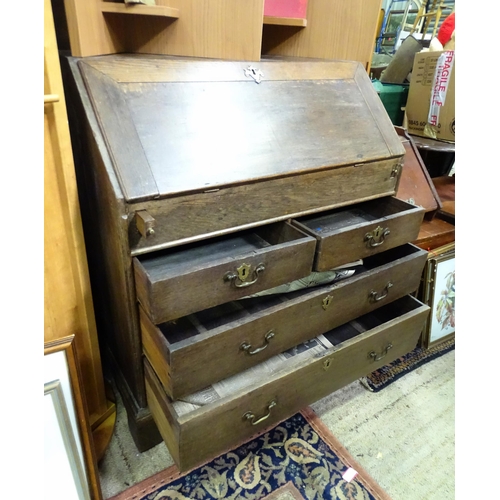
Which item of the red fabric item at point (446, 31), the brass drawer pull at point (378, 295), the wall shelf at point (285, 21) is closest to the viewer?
the brass drawer pull at point (378, 295)

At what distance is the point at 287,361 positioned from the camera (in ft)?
3.67

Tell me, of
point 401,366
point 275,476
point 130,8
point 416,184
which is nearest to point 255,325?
point 275,476

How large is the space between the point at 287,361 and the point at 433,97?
1.57 meters

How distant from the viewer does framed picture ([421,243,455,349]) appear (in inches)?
63.0

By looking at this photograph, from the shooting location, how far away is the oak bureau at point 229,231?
33.6 inches

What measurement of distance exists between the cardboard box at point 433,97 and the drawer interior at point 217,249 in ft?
4.29

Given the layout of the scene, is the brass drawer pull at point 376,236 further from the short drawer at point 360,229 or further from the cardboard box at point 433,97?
the cardboard box at point 433,97

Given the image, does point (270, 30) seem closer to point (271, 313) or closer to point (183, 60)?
point (183, 60)

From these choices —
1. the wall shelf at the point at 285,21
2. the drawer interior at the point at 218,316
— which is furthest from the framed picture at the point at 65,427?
the wall shelf at the point at 285,21

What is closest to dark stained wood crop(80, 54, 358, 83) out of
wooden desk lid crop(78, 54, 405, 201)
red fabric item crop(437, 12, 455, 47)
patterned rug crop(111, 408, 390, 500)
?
wooden desk lid crop(78, 54, 405, 201)

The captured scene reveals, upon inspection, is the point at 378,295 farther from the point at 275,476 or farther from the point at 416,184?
the point at 416,184

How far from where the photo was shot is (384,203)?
1.29 metres

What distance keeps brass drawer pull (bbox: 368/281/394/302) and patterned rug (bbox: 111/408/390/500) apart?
47cm
